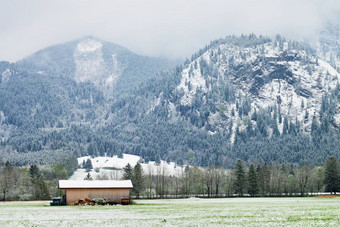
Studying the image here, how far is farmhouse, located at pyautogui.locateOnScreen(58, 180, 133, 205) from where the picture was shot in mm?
114312

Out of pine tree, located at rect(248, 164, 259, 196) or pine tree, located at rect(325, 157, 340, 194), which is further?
pine tree, located at rect(248, 164, 259, 196)

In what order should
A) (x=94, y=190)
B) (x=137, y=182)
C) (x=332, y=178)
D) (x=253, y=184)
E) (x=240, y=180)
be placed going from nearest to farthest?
(x=94, y=190) → (x=332, y=178) → (x=137, y=182) → (x=253, y=184) → (x=240, y=180)

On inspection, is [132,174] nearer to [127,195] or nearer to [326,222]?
[127,195]

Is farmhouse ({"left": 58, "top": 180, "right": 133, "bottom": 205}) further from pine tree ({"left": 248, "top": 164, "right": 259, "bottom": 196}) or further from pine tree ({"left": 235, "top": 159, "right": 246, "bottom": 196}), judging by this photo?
pine tree ({"left": 235, "top": 159, "right": 246, "bottom": 196})

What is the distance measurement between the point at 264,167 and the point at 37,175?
81.4m

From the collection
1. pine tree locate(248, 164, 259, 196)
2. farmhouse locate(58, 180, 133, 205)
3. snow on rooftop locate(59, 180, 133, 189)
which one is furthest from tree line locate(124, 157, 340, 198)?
farmhouse locate(58, 180, 133, 205)

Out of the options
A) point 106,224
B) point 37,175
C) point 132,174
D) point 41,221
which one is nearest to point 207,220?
point 106,224

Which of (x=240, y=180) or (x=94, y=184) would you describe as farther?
(x=240, y=180)

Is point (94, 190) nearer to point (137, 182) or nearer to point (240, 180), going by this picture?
point (137, 182)

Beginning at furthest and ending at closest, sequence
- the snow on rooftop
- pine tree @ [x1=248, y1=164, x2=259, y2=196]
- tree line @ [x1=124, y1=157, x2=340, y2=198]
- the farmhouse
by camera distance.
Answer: pine tree @ [x1=248, y1=164, x2=259, y2=196] < tree line @ [x1=124, y1=157, x2=340, y2=198] < the snow on rooftop < the farmhouse

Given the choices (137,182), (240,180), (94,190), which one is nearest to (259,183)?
(240,180)

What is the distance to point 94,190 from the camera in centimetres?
11625

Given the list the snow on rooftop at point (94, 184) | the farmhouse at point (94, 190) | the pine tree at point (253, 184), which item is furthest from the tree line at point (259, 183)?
the farmhouse at point (94, 190)

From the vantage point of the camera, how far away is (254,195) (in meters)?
172
